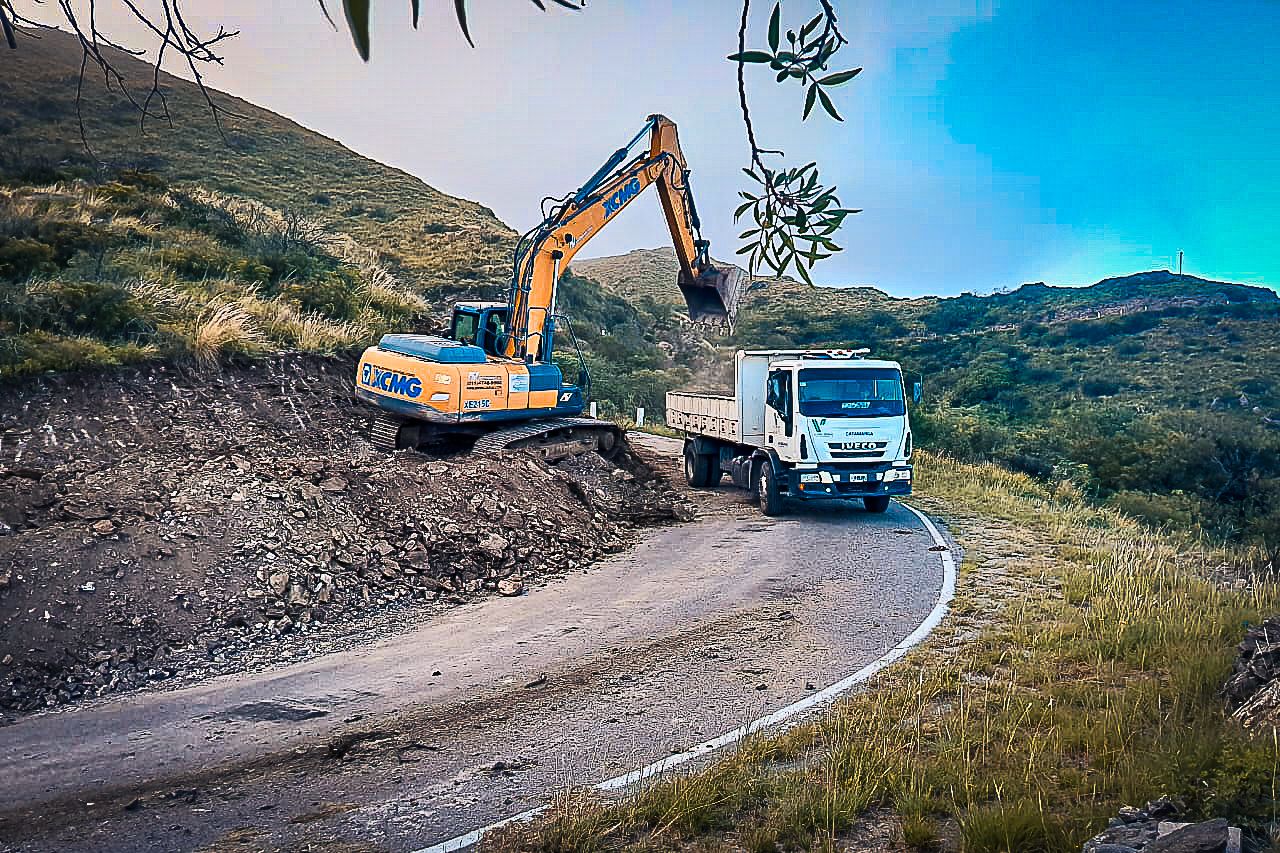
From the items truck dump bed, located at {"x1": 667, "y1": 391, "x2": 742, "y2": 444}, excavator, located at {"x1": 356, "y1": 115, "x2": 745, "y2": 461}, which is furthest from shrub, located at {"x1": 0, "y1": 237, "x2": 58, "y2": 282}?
truck dump bed, located at {"x1": 667, "y1": 391, "x2": 742, "y2": 444}

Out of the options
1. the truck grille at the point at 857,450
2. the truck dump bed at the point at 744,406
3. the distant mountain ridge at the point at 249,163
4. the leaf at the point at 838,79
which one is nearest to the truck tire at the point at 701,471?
the truck dump bed at the point at 744,406

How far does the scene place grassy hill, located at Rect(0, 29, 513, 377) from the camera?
15.4 m

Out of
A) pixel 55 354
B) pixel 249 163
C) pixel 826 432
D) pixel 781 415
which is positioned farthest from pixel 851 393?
pixel 249 163

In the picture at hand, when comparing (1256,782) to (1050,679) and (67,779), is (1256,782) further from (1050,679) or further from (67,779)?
(67,779)

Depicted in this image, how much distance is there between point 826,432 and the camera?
15.1 meters

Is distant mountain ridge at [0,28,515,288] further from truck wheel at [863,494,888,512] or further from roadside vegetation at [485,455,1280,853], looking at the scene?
roadside vegetation at [485,455,1280,853]

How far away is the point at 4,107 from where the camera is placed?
32344 mm

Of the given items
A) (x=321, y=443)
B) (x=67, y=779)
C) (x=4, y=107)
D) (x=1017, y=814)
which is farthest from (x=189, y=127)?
(x=1017, y=814)

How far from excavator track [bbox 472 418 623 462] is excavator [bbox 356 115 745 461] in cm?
2

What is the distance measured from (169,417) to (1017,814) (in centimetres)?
1323

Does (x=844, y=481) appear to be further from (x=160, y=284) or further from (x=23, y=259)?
(x=23, y=259)

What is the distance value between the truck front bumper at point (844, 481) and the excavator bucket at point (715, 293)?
10.9 ft

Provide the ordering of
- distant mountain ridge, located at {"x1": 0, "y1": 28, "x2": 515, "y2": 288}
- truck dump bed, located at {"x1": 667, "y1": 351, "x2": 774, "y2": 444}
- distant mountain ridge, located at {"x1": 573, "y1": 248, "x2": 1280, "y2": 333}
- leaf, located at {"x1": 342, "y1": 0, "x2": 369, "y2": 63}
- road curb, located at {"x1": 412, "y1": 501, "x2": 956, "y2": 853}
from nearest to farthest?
1. leaf, located at {"x1": 342, "y1": 0, "x2": 369, "y2": 63}
2. road curb, located at {"x1": 412, "y1": 501, "x2": 956, "y2": 853}
3. truck dump bed, located at {"x1": 667, "y1": 351, "x2": 774, "y2": 444}
4. distant mountain ridge, located at {"x1": 0, "y1": 28, "x2": 515, "y2": 288}
5. distant mountain ridge, located at {"x1": 573, "y1": 248, "x2": 1280, "y2": 333}

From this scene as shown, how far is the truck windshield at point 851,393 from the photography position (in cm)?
1534
